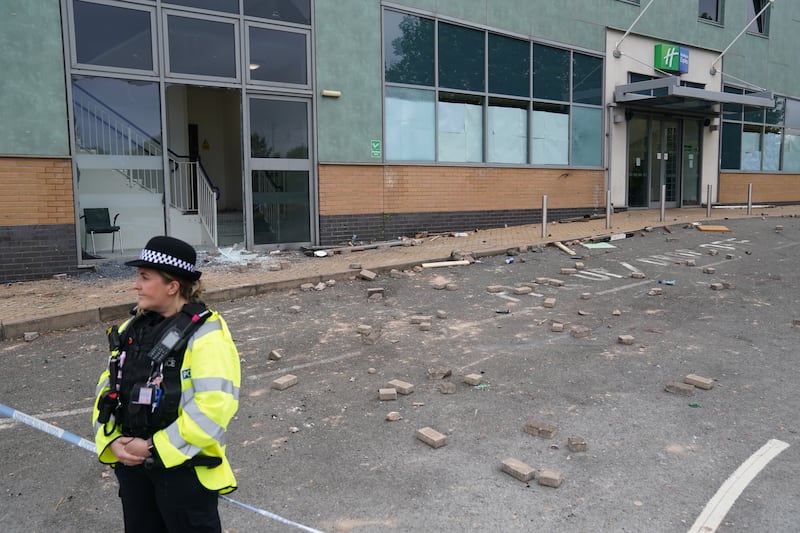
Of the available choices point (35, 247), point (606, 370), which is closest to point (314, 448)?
point (606, 370)

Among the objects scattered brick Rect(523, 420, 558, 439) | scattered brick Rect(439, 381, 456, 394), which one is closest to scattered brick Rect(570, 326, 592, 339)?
scattered brick Rect(439, 381, 456, 394)

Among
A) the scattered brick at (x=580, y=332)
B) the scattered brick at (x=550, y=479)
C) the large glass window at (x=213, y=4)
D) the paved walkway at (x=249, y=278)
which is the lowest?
the scattered brick at (x=550, y=479)

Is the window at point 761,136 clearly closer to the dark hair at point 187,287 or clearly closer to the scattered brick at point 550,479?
the scattered brick at point 550,479

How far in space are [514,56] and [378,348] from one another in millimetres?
11468

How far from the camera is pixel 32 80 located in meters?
9.75

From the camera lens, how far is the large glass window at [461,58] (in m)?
14.4

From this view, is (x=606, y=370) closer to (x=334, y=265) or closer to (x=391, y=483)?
(x=391, y=483)

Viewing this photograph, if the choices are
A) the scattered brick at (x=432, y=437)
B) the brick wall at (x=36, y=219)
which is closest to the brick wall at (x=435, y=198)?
the brick wall at (x=36, y=219)

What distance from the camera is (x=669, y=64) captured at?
19.4 metres

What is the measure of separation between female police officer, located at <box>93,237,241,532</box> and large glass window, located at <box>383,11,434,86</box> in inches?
465

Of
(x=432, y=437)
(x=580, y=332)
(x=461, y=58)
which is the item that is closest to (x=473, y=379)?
(x=432, y=437)

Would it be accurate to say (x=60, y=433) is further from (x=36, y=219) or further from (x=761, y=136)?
(x=761, y=136)

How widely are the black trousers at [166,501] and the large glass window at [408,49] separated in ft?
39.7

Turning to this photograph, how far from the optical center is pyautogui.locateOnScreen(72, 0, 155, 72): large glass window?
10.2m
